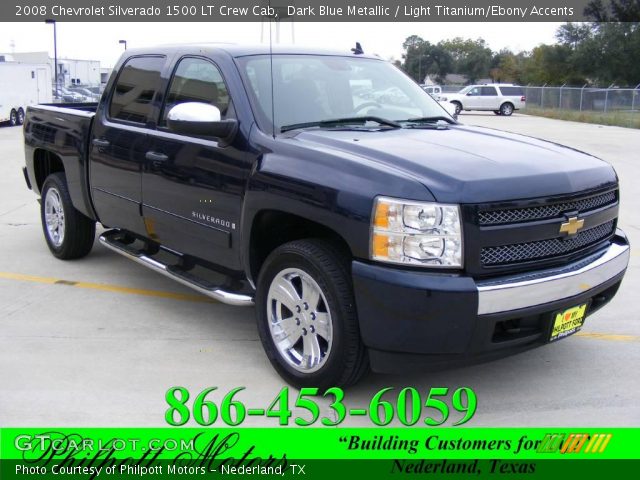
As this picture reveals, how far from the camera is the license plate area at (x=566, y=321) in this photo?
381cm

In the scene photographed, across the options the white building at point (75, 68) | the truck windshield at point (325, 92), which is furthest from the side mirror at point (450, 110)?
the white building at point (75, 68)

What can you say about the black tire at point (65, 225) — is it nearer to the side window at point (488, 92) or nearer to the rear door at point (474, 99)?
the rear door at point (474, 99)

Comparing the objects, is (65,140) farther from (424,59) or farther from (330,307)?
(424,59)

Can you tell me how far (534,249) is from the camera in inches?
148

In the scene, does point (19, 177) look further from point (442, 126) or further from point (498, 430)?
point (498, 430)

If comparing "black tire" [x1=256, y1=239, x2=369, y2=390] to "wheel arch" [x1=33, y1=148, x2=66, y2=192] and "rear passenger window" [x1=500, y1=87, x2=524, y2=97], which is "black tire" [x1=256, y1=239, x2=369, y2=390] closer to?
"wheel arch" [x1=33, y1=148, x2=66, y2=192]

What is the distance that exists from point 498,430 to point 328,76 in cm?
256

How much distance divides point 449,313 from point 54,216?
4705 millimetres

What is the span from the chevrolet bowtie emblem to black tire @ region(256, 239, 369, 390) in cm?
115

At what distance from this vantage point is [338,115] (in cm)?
474

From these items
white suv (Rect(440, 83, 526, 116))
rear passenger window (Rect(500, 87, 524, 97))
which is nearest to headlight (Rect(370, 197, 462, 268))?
white suv (Rect(440, 83, 526, 116))

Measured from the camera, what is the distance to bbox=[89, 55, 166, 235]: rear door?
17.5 feet

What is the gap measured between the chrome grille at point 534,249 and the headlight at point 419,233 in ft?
0.65

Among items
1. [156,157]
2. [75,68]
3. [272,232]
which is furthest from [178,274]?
[75,68]
